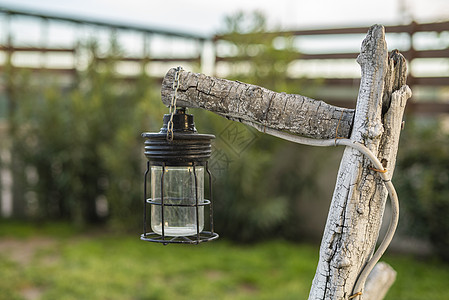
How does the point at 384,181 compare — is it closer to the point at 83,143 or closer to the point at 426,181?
the point at 426,181

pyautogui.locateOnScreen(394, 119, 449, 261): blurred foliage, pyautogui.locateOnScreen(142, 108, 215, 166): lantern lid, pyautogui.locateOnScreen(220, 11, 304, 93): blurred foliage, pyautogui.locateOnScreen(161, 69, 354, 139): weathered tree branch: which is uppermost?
pyautogui.locateOnScreen(220, 11, 304, 93): blurred foliage

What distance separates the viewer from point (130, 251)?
165 inches

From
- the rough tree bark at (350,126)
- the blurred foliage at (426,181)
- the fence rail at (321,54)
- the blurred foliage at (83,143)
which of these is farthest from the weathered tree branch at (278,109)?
the blurred foliage at (83,143)

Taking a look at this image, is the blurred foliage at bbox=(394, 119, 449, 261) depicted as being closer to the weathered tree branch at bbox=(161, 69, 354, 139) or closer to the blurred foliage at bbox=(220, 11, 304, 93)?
the blurred foliage at bbox=(220, 11, 304, 93)

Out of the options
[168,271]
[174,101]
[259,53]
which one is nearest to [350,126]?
[174,101]

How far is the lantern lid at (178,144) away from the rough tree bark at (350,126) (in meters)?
0.10

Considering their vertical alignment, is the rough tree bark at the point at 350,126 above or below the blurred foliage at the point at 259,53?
below

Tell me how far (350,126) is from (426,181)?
2.97m

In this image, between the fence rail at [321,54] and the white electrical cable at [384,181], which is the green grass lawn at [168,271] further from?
the white electrical cable at [384,181]

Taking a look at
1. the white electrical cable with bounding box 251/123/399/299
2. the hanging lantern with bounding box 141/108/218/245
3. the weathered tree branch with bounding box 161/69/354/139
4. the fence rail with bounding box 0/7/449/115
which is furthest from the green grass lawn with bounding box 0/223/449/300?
the weathered tree branch with bounding box 161/69/354/139

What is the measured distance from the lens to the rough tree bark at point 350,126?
37.2 inches

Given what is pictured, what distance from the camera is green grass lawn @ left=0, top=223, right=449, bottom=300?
3234 mm

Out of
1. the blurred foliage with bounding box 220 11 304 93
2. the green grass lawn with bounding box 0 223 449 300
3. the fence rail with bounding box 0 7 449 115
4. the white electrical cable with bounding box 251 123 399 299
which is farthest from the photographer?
the blurred foliage with bounding box 220 11 304 93

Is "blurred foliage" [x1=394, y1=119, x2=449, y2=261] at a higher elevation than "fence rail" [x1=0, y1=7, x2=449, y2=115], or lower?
lower
